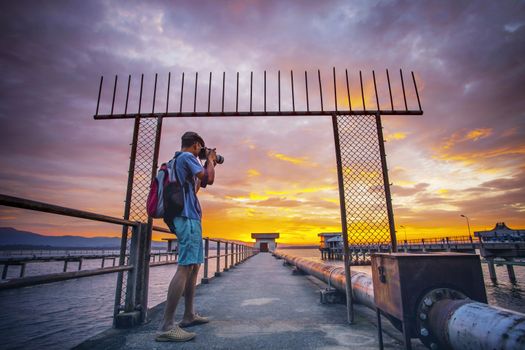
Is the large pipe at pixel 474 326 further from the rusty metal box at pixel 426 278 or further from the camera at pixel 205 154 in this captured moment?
the camera at pixel 205 154

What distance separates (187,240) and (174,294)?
0.52 metres

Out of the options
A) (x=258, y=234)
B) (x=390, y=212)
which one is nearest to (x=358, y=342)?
(x=390, y=212)

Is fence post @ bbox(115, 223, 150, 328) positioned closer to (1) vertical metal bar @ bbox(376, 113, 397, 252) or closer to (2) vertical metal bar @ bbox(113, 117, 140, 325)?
(2) vertical metal bar @ bbox(113, 117, 140, 325)

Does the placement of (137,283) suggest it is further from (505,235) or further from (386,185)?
(505,235)

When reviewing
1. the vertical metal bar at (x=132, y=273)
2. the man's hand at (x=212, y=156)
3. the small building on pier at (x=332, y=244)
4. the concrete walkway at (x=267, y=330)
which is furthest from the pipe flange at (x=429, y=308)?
the small building on pier at (x=332, y=244)

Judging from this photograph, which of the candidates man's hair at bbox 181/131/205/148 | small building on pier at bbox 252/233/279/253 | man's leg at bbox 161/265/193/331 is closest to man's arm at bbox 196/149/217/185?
man's hair at bbox 181/131/205/148

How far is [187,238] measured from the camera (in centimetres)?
258

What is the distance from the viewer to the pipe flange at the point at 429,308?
1.73 metres

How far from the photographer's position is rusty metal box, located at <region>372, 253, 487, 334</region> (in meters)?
1.78

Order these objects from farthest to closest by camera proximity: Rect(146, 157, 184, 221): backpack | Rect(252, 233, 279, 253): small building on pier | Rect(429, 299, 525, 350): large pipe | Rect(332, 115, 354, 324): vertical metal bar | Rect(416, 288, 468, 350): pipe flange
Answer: Rect(252, 233, 279, 253): small building on pier, Rect(332, 115, 354, 324): vertical metal bar, Rect(146, 157, 184, 221): backpack, Rect(416, 288, 468, 350): pipe flange, Rect(429, 299, 525, 350): large pipe

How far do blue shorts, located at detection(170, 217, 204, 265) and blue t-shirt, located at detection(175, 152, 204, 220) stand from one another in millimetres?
83

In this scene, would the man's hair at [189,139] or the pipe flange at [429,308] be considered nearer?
the pipe flange at [429,308]

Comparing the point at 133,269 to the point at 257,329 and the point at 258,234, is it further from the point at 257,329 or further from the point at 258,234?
the point at 258,234

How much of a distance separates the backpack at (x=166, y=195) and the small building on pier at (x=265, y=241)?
187 ft
